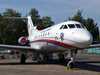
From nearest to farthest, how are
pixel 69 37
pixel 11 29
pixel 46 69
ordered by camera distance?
pixel 69 37 < pixel 46 69 < pixel 11 29

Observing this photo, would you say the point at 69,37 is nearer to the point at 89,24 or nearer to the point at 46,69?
the point at 46,69

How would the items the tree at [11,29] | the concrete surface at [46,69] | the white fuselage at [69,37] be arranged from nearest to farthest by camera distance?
the concrete surface at [46,69] < the white fuselage at [69,37] < the tree at [11,29]

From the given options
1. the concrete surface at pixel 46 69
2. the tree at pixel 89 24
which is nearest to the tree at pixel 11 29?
the tree at pixel 89 24

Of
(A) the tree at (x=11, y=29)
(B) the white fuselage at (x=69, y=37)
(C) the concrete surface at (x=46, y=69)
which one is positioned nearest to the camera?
(C) the concrete surface at (x=46, y=69)

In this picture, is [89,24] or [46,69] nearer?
[46,69]

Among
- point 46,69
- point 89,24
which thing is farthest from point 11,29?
point 46,69

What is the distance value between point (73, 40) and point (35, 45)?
7.50 metres

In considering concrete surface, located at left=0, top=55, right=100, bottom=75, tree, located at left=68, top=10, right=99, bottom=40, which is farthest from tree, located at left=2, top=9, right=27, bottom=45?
concrete surface, located at left=0, top=55, right=100, bottom=75

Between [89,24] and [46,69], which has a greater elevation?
[89,24]

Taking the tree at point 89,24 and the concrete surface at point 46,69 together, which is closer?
the concrete surface at point 46,69

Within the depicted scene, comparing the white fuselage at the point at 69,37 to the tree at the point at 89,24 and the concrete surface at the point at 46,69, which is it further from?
the tree at the point at 89,24

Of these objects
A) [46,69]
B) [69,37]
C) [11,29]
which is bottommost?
[46,69]

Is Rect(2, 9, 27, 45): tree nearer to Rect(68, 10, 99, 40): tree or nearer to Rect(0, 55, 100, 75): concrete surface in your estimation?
Rect(68, 10, 99, 40): tree

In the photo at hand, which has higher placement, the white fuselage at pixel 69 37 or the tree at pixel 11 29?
the tree at pixel 11 29
